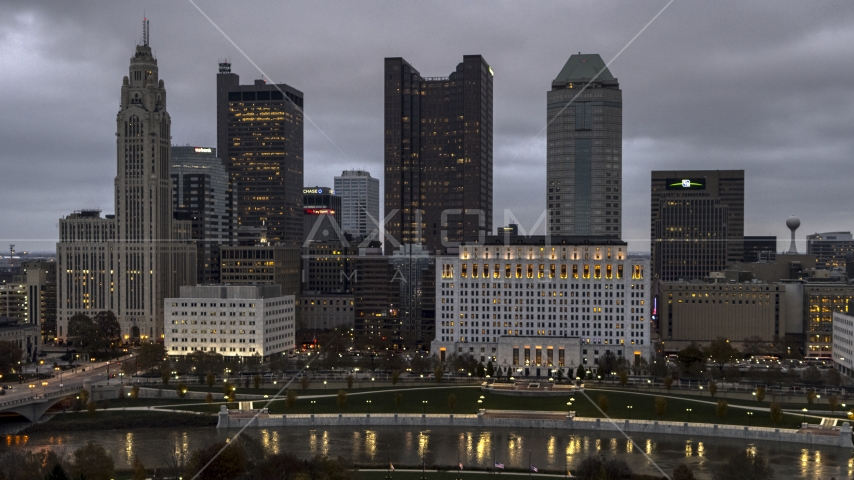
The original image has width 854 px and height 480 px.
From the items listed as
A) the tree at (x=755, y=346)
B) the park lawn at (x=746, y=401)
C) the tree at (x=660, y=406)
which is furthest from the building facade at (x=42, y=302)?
the tree at (x=755, y=346)

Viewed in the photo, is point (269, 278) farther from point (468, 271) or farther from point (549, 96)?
point (549, 96)

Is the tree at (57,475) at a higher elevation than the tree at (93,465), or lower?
higher

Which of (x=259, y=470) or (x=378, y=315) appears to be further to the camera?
(x=378, y=315)

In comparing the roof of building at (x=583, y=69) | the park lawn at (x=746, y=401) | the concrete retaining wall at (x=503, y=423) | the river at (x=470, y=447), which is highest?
the roof of building at (x=583, y=69)

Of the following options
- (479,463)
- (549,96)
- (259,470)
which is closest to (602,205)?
(549,96)

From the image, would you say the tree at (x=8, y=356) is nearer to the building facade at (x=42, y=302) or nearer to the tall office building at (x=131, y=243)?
the tall office building at (x=131, y=243)

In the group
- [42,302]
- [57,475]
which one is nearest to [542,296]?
[57,475]

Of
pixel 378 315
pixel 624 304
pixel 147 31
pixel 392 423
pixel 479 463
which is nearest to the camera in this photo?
pixel 479 463
